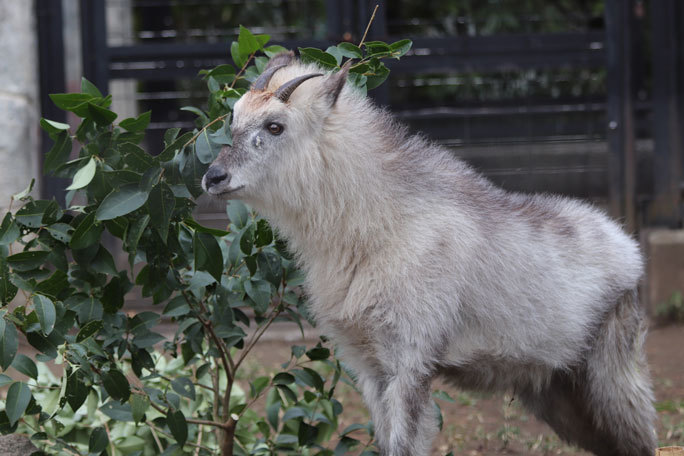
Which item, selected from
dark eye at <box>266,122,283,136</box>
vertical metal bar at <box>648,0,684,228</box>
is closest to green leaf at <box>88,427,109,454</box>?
dark eye at <box>266,122,283,136</box>

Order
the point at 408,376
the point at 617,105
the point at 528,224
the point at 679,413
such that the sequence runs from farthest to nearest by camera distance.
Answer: the point at 617,105 → the point at 679,413 → the point at 528,224 → the point at 408,376

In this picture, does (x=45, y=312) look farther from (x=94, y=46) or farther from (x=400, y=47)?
(x=94, y=46)

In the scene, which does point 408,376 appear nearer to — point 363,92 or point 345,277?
point 345,277

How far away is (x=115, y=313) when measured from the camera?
121 inches

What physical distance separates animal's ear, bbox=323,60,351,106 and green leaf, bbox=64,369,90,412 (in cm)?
112

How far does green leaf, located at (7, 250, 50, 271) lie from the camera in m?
2.82

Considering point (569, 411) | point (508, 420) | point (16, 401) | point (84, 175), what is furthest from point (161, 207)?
point (508, 420)

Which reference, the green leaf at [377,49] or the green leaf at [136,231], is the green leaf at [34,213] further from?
the green leaf at [377,49]

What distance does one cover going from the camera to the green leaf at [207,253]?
9.09ft

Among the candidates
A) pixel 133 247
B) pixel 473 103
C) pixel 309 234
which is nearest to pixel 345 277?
pixel 309 234

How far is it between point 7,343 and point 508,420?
267 cm

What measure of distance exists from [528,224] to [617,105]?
337cm

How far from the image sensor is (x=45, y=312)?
267cm

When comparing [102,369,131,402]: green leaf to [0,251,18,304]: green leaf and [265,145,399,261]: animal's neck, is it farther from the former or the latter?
[265,145,399,261]: animal's neck
